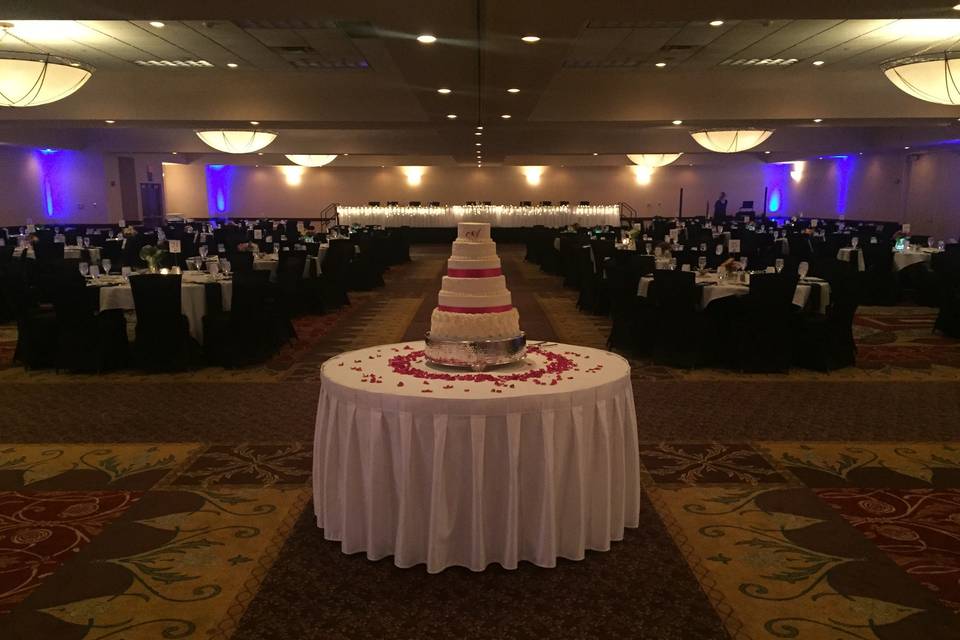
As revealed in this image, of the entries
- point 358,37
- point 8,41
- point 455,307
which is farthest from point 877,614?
point 8,41

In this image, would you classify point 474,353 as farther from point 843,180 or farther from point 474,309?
point 843,180

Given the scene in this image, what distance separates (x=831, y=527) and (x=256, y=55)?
332 inches

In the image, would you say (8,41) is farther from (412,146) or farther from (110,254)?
(412,146)

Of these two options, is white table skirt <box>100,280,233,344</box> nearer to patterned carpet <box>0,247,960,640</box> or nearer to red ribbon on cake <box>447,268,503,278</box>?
patterned carpet <box>0,247,960,640</box>

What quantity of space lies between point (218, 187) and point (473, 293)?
83.1 ft

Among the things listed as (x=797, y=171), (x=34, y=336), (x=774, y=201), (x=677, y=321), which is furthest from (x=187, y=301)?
(x=774, y=201)

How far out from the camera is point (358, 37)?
7.90m

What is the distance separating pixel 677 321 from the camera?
268 inches

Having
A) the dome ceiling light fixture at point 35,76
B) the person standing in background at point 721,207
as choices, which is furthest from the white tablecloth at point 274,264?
the person standing in background at point 721,207

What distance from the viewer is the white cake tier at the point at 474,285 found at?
339 centimetres

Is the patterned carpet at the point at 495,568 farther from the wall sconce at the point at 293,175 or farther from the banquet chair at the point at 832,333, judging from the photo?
the wall sconce at the point at 293,175

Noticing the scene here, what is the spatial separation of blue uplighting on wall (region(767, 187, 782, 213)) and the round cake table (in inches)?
1022

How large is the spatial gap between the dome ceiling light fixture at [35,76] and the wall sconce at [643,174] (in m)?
22.1

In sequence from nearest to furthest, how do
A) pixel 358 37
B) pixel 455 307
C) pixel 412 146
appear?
pixel 455 307, pixel 358 37, pixel 412 146
